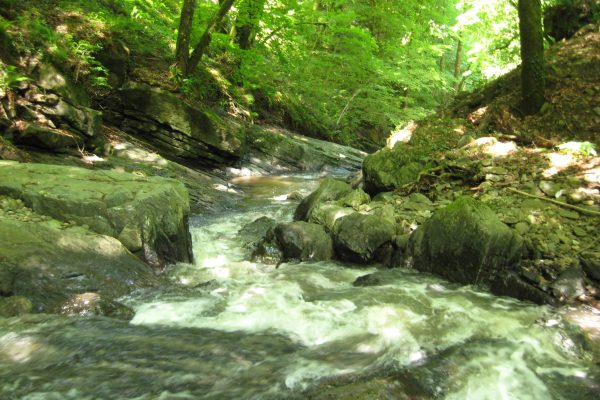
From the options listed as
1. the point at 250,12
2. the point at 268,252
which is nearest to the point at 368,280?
the point at 268,252

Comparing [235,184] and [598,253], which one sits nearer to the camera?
[598,253]

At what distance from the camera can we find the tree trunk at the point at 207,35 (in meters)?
10.5

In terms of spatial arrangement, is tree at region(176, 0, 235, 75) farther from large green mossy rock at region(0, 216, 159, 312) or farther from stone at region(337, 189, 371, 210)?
large green mossy rock at region(0, 216, 159, 312)

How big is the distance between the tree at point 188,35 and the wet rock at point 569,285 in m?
9.40

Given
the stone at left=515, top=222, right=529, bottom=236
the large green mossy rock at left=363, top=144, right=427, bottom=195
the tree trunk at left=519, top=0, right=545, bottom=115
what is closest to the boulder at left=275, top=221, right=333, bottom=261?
the large green mossy rock at left=363, top=144, right=427, bottom=195

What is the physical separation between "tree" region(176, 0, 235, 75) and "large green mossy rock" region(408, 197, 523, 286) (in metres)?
7.97

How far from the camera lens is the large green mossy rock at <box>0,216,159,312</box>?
3.64 m

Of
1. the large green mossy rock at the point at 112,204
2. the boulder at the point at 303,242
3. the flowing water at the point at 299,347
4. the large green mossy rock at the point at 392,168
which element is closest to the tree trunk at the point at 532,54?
the large green mossy rock at the point at 392,168

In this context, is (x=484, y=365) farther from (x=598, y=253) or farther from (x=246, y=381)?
(x=598, y=253)

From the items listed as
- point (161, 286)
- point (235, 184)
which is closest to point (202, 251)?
point (161, 286)

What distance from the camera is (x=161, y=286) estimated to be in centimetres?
448

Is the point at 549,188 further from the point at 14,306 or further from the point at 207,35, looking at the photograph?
the point at 207,35

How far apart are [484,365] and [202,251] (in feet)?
13.5

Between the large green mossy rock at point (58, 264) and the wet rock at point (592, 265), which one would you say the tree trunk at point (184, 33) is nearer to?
the large green mossy rock at point (58, 264)
